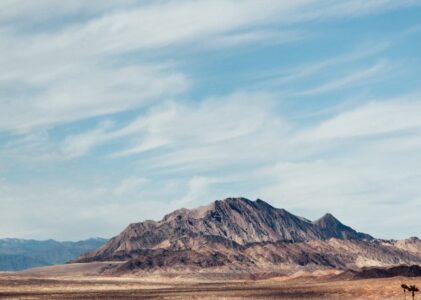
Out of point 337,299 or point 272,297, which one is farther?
point 272,297

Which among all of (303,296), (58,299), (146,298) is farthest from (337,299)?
(58,299)

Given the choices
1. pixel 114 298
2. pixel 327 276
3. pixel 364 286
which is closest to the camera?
pixel 114 298

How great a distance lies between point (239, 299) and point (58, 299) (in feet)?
94.4

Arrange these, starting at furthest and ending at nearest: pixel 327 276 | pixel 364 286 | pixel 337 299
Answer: pixel 327 276
pixel 364 286
pixel 337 299

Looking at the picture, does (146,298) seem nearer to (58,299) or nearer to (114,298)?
(114,298)

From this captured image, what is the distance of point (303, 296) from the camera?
115 metres

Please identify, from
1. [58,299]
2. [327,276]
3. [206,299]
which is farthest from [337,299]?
[327,276]

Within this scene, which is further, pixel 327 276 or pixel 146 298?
pixel 327 276

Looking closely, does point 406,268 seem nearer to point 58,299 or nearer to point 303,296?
point 303,296

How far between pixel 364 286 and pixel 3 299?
61.5 m

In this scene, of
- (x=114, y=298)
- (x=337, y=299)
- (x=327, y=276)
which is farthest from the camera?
(x=327, y=276)

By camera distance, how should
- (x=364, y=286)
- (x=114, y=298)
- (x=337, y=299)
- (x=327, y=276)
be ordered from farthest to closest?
(x=327, y=276), (x=364, y=286), (x=114, y=298), (x=337, y=299)

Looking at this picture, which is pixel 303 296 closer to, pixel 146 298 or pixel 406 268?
pixel 146 298

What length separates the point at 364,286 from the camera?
12606cm
